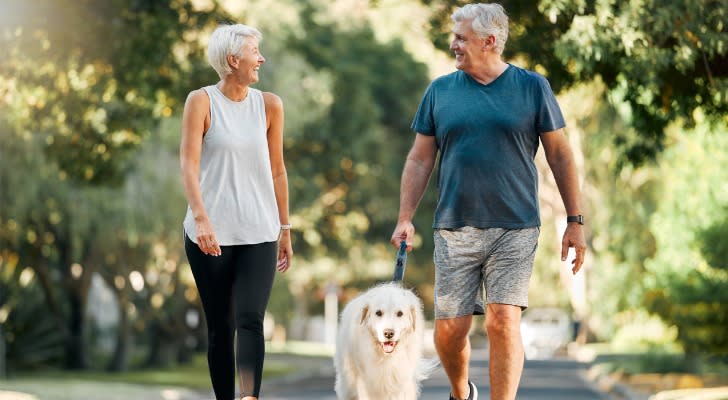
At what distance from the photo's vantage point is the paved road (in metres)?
22.8

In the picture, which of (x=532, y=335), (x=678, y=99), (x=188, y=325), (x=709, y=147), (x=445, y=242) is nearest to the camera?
(x=445, y=242)

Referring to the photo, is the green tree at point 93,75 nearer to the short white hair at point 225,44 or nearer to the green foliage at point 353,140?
the short white hair at point 225,44

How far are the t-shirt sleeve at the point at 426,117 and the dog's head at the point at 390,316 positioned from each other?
0.88m

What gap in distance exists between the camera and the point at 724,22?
11.8m

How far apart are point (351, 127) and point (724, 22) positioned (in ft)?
95.7

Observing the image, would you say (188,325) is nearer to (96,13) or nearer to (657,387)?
(657,387)

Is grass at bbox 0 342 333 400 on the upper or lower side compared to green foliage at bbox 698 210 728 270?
lower

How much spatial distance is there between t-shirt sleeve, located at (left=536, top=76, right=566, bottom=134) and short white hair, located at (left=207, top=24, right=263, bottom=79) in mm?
1542

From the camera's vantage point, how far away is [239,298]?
302 inches

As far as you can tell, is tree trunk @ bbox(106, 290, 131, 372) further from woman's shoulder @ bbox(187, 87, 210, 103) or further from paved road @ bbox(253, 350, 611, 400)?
woman's shoulder @ bbox(187, 87, 210, 103)

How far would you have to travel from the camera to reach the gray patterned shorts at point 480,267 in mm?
7766

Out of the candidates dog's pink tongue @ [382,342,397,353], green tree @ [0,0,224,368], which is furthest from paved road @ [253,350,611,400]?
dog's pink tongue @ [382,342,397,353]

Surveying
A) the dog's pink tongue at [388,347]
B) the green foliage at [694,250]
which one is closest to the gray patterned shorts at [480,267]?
the dog's pink tongue at [388,347]

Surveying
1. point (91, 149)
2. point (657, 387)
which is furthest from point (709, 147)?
point (91, 149)
